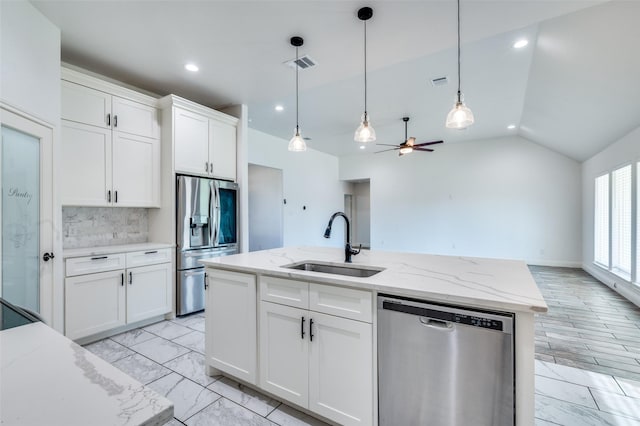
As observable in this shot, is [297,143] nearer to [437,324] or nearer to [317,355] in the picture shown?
[317,355]

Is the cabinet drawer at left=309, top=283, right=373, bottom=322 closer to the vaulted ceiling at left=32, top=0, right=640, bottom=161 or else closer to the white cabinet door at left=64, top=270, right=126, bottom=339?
the vaulted ceiling at left=32, top=0, right=640, bottom=161

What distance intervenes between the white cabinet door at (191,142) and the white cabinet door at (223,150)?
0.10 meters

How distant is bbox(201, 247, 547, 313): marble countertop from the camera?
125 cm

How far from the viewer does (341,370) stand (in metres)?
1.57

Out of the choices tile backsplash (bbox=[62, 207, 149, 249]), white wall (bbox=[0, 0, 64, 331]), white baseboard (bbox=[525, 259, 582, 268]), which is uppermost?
white wall (bbox=[0, 0, 64, 331])

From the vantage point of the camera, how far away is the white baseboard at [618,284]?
12.6 feet

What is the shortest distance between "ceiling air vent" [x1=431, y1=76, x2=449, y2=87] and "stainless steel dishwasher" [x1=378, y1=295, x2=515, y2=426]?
10.9 ft

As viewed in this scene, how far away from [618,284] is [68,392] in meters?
6.39

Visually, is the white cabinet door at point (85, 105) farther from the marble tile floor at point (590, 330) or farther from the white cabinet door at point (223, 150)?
the marble tile floor at point (590, 330)

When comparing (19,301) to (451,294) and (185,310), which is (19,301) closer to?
(185,310)

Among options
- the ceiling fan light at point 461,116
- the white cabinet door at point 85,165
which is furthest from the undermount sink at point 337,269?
the white cabinet door at point 85,165

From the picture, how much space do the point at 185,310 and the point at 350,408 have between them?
261 centimetres

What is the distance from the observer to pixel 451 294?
128 cm

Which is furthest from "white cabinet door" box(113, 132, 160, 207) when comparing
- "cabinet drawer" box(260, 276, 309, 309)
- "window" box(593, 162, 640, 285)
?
"window" box(593, 162, 640, 285)
